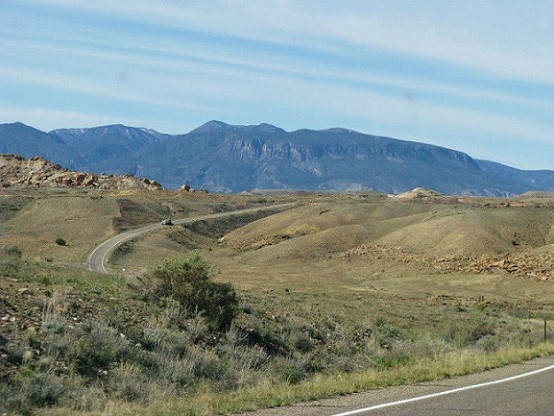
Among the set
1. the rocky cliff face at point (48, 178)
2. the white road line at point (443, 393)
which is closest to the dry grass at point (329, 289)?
the white road line at point (443, 393)

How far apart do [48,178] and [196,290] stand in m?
143

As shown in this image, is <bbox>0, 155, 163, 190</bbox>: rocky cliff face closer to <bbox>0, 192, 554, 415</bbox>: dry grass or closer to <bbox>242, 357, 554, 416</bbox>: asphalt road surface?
<bbox>0, 192, 554, 415</bbox>: dry grass

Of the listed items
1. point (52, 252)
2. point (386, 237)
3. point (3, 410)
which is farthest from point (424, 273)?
point (3, 410)

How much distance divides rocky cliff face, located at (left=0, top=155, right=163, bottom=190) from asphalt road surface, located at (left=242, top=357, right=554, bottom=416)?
5628 inches

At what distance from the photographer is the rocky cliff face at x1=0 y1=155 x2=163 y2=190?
152 metres

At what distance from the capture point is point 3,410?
10.5m

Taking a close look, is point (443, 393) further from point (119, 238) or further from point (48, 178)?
point (48, 178)

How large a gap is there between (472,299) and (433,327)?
19700mm

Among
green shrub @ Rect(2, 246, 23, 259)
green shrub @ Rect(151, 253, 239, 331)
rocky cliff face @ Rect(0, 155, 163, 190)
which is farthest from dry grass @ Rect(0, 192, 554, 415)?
rocky cliff face @ Rect(0, 155, 163, 190)

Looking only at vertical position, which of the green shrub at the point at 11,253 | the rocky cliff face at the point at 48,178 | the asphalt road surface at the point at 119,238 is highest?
the rocky cliff face at the point at 48,178

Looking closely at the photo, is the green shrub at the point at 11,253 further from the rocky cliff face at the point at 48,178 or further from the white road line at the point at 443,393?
the rocky cliff face at the point at 48,178

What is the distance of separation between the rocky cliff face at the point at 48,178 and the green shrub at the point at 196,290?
135m

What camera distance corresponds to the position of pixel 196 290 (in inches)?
762

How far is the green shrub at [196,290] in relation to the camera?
742 inches
